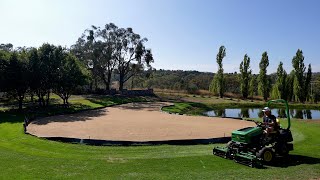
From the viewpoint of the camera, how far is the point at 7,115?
41.7 metres

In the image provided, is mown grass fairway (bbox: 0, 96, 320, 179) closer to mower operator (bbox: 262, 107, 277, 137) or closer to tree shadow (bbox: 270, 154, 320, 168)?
tree shadow (bbox: 270, 154, 320, 168)

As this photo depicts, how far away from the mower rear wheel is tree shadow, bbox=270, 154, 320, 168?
12.8 inches

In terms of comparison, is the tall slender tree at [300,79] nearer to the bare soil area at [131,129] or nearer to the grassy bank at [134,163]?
the bare soil area at [131,129]

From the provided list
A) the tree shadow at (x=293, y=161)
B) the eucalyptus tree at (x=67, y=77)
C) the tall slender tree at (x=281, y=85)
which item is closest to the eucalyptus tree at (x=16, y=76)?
the eucalyptus tree at (x=67, y=77)

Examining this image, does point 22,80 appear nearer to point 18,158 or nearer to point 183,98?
point 18,158

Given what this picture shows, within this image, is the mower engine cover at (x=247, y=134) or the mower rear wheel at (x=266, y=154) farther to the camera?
the mower engine cover at (x=247, y=134)

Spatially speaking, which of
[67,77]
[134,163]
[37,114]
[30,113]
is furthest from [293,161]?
[67,77]

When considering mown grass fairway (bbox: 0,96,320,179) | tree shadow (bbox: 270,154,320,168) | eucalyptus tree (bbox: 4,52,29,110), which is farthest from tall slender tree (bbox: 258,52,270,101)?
tree shadow (bbox: 270,154,320,168)

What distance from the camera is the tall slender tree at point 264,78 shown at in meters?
81.6

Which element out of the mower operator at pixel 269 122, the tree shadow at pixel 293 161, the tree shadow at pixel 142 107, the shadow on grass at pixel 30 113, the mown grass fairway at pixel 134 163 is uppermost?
the mower operator at pixel 269 122

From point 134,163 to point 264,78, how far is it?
71.4 metres

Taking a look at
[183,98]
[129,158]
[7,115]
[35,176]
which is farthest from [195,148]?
[183,98]

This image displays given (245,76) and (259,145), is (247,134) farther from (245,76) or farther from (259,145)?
(245,76)

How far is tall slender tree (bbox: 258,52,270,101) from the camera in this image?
3214 inches
